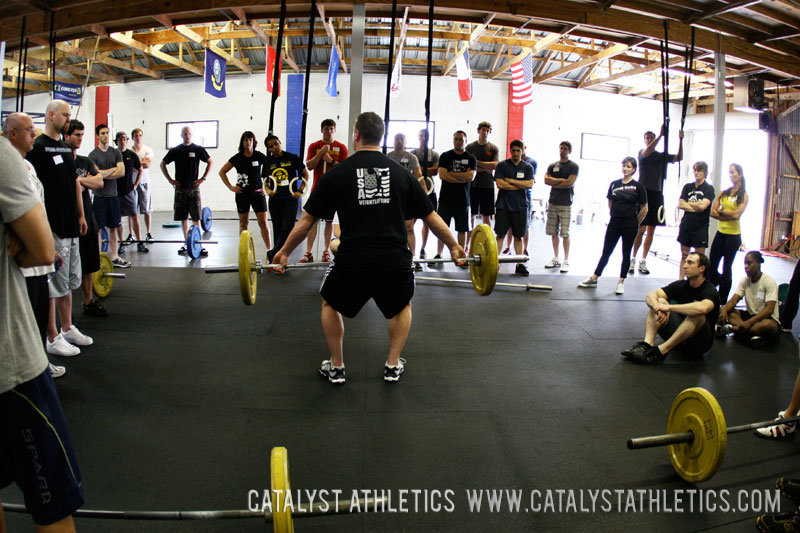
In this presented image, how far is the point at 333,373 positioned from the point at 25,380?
145 centimetres

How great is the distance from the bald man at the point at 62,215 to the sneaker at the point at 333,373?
132cm

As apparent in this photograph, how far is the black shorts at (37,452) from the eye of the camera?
3.30 ft

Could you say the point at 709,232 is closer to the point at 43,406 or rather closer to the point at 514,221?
the point at 514,221

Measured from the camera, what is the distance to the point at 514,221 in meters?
4.86

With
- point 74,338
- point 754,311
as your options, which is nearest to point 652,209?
point 754,311

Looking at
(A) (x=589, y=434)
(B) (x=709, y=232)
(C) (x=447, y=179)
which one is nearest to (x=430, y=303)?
(C) (x=447, y=179)

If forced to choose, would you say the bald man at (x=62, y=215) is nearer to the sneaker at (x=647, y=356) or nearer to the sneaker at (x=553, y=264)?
the sneaker at (x=647, y=356)

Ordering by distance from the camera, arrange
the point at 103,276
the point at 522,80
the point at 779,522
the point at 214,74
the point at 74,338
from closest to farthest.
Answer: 1. the point at 779,522
2. the point at 74,338
3. the point at 103,276
4. the point at 522,80
5. the point at 214,74

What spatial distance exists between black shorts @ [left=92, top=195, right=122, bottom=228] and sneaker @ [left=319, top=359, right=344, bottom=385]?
10.1 ft

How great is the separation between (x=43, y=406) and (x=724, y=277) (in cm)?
443

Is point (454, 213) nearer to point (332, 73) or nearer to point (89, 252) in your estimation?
point (332, 73)

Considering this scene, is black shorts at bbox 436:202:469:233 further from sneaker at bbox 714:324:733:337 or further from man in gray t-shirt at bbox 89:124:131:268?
man in gray t-shirt at bbox 89:124:131:268

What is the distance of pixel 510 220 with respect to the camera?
4879mm

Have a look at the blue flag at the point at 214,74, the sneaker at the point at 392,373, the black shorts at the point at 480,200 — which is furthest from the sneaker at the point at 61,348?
the blue flag at the point at 214,74
